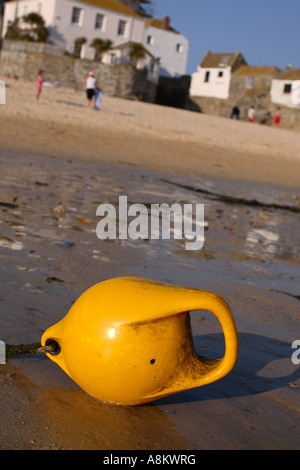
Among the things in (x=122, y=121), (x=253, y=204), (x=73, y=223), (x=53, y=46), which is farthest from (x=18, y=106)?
(x=53, y=46)

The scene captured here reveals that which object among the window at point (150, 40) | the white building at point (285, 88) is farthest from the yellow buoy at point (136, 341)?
the window at point (150, 40)

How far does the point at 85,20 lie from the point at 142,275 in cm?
4953

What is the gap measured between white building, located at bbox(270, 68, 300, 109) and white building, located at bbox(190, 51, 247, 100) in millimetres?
6268

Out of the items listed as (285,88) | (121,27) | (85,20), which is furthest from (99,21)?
(285,88)

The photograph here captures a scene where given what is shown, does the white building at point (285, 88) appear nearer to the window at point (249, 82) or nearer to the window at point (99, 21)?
the window at point (249, 82)

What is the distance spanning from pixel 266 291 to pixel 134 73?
44.6 meters

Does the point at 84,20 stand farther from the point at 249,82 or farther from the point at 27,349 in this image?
the point at 27,349

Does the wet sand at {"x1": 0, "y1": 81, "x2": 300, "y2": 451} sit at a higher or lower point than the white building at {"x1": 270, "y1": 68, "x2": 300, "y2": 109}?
lower

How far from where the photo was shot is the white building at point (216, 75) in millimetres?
66625

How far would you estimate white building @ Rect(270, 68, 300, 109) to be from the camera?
57825 millimetres

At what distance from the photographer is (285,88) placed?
60500 millimetres

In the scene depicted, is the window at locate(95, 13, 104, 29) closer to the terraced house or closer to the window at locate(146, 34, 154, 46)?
the terraced house

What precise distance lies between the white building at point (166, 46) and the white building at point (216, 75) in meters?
2.55

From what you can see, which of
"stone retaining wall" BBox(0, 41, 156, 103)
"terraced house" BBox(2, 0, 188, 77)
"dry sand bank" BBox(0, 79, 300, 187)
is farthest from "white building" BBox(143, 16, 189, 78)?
"dry sand bank" BBox(0, 79, 300, 187)
